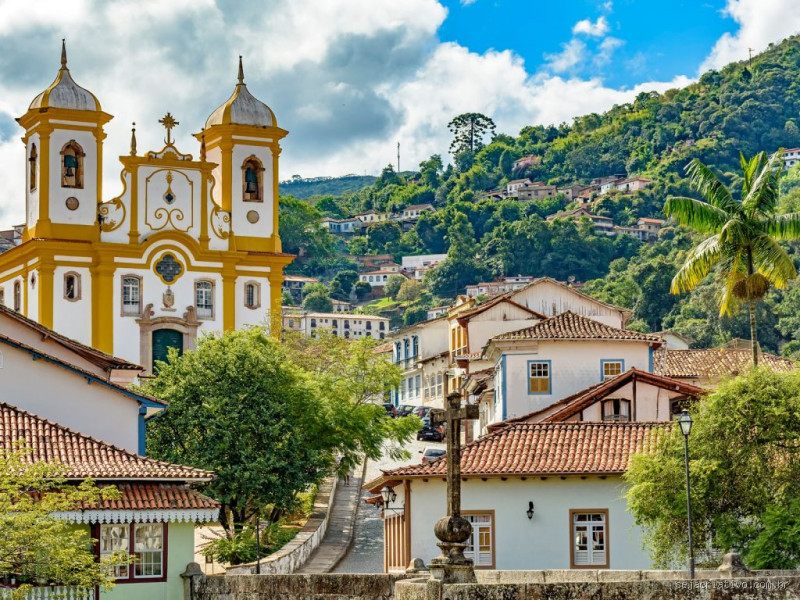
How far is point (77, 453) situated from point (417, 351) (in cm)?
8079

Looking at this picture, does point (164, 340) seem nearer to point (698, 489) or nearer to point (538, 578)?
point (698, 489)

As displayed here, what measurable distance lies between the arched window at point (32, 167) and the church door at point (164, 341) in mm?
9245

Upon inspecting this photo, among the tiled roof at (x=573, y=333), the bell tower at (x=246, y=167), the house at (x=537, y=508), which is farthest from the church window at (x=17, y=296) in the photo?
the house at (x=537, y=508)

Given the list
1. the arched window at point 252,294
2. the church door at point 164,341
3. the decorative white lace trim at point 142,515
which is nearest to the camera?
the decorative white lace trim at point 142,515

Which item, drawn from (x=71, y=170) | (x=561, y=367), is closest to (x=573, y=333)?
(x=561, y=367)

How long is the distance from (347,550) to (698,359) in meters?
21.8

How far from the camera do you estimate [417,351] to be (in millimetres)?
117750

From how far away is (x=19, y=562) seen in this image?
103 ft

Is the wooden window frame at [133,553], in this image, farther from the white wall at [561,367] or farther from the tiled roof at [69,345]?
the white wall at [561,367]

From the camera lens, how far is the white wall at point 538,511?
44031 millimetres

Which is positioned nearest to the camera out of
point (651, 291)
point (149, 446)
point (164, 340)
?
point (149, 446)

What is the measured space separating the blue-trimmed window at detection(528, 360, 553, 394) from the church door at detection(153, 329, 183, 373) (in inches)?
1038

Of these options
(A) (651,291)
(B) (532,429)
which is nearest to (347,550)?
(B) (532,429)

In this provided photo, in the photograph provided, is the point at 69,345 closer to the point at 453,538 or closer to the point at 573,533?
the point at 573,533
